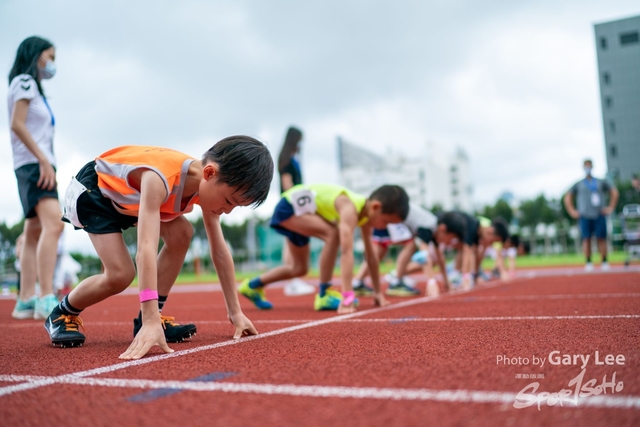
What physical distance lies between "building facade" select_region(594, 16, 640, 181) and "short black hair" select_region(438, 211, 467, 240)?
46.0 m

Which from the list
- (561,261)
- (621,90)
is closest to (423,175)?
(621,90)

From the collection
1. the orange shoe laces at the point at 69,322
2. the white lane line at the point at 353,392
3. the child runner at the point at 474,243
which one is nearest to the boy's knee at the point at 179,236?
the orange shoe laces at the point at 69,322

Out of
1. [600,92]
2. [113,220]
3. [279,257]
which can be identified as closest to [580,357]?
[113,220]

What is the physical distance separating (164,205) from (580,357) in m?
1.97

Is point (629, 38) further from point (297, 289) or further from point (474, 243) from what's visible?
point (297, 289)

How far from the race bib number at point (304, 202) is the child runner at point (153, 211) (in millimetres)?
2347

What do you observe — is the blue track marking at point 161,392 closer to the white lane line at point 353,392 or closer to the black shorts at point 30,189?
the white lane line at point 353,392

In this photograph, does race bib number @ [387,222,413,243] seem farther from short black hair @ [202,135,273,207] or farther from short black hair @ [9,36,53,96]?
short black hair @ [202,135,273,207]

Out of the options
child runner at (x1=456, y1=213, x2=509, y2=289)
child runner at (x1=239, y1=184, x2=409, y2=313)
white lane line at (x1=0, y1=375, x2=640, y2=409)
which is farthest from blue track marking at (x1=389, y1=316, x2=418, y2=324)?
child runner at (x1=456, y1=213, x2=509, y2=289)

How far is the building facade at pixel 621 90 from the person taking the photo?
1884 inches

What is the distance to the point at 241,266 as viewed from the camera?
36031 mm

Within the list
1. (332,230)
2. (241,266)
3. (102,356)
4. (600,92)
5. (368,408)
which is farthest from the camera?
(600,92)

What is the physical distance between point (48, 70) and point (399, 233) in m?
4.86

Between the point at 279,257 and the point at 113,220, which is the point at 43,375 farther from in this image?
the point at 279,257
